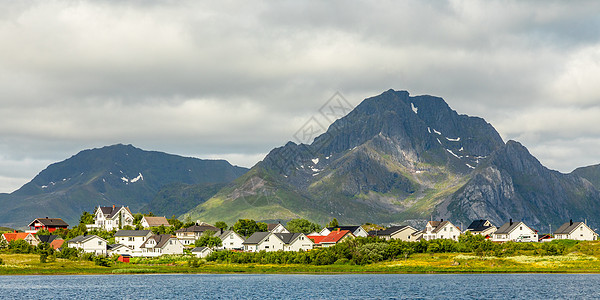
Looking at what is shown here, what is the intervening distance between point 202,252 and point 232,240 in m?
24.1

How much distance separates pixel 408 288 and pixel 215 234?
4193 inches

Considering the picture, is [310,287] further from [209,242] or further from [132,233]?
[132,233]

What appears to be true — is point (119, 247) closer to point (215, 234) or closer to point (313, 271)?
point (215, 234)

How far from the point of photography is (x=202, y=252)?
170 metres

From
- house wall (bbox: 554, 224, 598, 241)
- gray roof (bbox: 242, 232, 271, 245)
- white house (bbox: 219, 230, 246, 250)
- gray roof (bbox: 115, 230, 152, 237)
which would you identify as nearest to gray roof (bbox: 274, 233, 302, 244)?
gray roof (bbox: 242, 232, 271, 245)

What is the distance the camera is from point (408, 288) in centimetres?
9988

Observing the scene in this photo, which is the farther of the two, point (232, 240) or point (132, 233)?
point (232, 240)

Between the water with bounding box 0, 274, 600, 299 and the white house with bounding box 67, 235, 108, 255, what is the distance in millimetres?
37591

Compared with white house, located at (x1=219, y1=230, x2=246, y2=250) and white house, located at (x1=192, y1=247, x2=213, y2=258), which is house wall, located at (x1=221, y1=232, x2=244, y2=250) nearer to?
white house, located at (x1=219, y1=230, x2=246, y2=250)

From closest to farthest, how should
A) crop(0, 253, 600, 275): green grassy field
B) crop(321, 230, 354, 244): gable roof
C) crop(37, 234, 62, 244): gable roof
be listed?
Answer: crop(0, 253, 600, 275): green grassy field, crop(37, 234, 62, 244): gable roof, crop(321, 230, 354, 244): gable roof

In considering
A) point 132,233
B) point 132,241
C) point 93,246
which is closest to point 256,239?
point 132,241

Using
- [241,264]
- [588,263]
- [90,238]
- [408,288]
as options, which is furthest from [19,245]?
[588,263]

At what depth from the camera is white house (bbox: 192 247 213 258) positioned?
555ft

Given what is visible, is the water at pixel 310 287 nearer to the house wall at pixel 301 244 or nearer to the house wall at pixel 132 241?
the house wall at pixel 301 244
